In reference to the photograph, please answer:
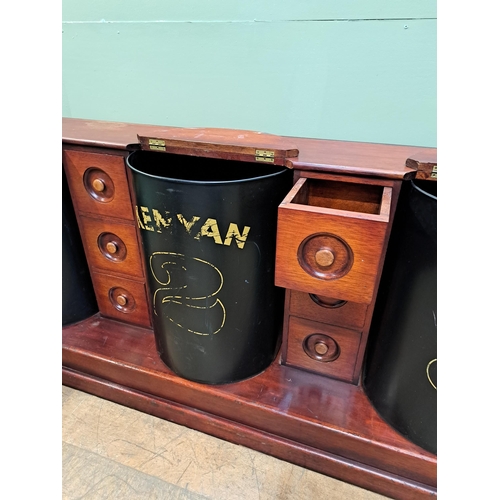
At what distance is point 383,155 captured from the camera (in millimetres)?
794

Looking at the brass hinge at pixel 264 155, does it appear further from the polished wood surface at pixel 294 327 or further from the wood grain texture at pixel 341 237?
the wood grain texture at pixel 341 237

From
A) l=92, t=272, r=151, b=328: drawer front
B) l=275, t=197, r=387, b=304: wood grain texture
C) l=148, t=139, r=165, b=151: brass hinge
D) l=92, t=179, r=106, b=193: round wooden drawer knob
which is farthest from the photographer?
l=92, t=272, r=151, b=328: drawer front

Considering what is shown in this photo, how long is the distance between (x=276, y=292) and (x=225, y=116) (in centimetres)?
60

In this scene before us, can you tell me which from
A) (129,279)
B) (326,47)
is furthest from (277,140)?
(129,279)

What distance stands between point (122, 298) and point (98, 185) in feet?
1.13

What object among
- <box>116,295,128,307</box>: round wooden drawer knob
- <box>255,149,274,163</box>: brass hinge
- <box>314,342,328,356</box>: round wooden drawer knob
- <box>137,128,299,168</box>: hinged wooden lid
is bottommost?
<box>314,342,328,356</box>: round wooden drawer knob

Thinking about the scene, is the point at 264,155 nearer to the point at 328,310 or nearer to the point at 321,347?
the point at 328,310

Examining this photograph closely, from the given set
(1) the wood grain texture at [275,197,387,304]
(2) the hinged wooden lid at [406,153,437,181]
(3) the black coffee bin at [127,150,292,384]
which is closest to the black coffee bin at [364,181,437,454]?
(2) the hinged wooden lid at [406,153,437,181]

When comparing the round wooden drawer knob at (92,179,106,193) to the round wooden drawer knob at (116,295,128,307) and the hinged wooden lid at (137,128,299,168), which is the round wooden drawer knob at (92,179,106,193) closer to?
the hinged wooden lid at (137,128,299,168)

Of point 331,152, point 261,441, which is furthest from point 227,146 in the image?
point 261,441

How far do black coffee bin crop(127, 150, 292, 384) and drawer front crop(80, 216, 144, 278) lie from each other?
0.15 metres

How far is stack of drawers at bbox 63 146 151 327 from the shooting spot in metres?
0.89

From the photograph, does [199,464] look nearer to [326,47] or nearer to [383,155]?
[383,155]

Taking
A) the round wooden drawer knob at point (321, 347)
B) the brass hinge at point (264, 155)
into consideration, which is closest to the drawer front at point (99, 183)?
the brass hinge at point (264, 155)
